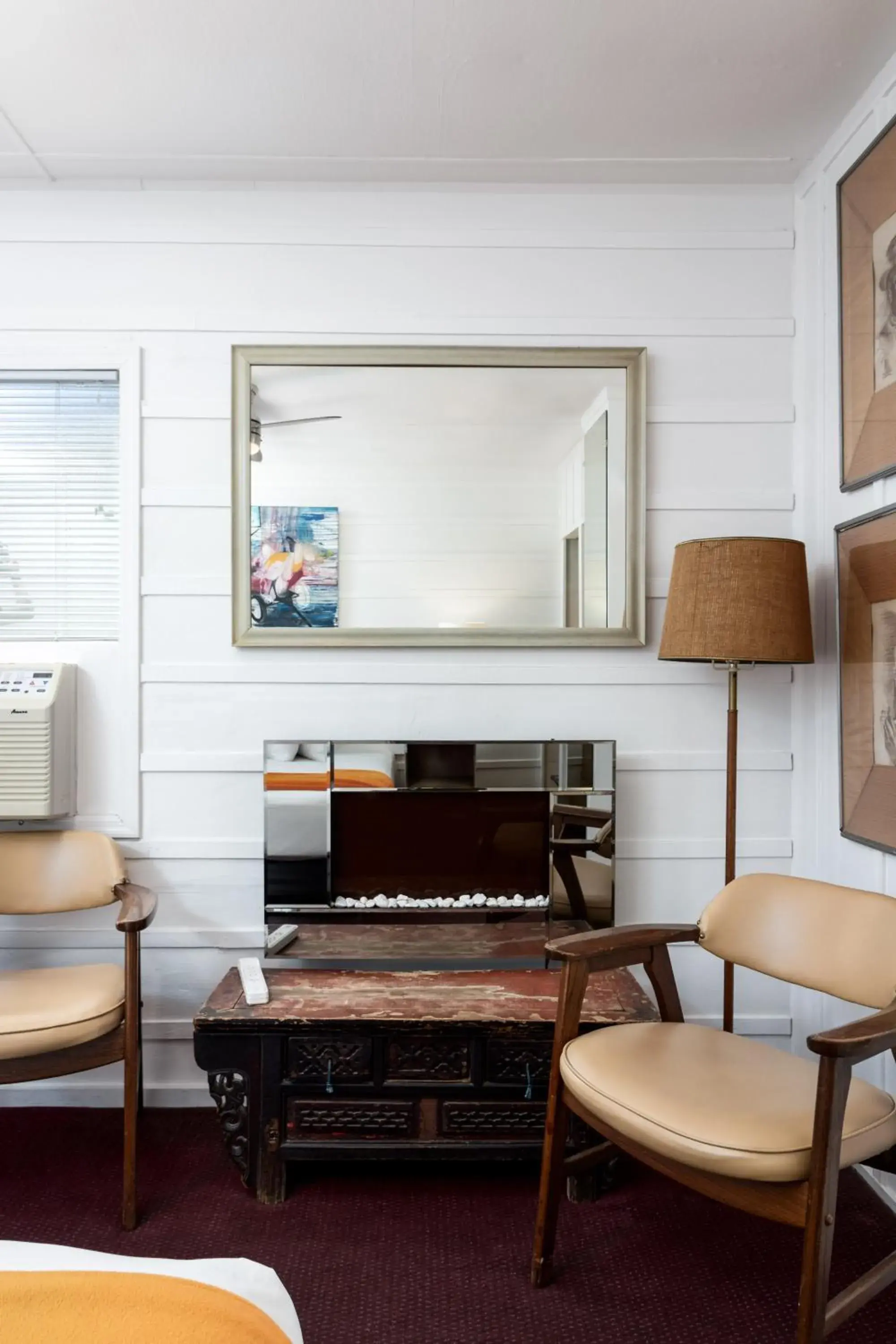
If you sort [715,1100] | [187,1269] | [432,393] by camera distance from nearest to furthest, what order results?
1. [187,1269]
2. [715,1100]
3. [432,393]

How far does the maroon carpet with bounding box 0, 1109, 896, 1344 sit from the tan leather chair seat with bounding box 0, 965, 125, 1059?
1.45 feet

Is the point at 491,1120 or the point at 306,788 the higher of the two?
the point at 306,788

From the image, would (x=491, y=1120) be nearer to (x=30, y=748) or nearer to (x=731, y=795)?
(x=731, y=795)

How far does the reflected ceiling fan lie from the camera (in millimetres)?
2736

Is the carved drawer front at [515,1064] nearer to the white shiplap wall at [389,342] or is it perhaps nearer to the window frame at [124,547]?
the white shiplap wall at [389,342]

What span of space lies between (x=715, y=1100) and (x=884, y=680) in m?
1.12

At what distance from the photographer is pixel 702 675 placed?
2781 mm

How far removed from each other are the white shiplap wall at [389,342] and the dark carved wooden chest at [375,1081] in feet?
1.80

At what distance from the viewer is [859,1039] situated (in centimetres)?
150

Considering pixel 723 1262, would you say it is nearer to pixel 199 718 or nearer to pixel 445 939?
pixel 445 939

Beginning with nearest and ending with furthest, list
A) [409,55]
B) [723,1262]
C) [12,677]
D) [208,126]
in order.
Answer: [723,1262] → [409,55] → [208,126] → [12,677]

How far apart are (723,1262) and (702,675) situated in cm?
150

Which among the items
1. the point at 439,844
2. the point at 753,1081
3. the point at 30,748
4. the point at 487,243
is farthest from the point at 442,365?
the point at 753,1081

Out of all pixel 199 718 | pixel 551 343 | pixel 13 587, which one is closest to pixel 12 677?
pixel 13 587
